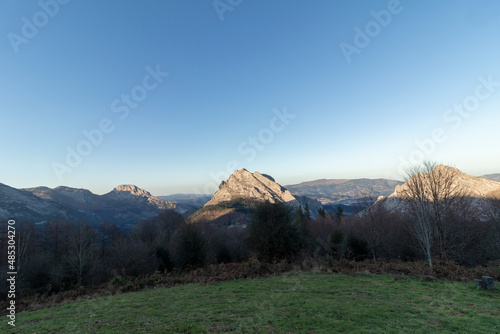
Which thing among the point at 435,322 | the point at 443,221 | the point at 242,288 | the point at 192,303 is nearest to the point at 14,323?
the point at 192,303

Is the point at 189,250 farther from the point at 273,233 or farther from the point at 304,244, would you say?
the point at 304,244

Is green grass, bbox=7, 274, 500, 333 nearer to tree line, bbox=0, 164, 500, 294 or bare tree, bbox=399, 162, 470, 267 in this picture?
tree line, bbox=0, 164, 500, 294

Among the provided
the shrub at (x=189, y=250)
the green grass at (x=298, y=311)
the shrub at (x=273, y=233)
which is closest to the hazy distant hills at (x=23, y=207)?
the shrub at (x=189, y=250)

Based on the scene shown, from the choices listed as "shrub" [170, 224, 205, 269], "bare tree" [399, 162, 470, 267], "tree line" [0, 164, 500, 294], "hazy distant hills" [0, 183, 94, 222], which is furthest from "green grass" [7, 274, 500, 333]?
"hazy distant hills" [0, 183, 94, 222]

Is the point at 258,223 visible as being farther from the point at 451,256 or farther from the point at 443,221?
the point at 451,256

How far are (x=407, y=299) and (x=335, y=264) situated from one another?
8013 millimetres

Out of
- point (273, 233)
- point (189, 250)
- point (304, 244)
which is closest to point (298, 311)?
point (273, 233)

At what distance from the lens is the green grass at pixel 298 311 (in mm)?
6730

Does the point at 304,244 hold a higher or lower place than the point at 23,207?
lower

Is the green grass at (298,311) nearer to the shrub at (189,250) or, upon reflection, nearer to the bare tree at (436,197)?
the bare tree at (436,197)

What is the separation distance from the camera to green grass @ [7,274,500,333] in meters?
6.73

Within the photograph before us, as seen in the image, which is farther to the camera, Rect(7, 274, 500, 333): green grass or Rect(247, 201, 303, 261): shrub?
Rect(247, 201, 303, 261): shrub

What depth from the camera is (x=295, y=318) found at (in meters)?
7.30

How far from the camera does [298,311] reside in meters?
7.99
